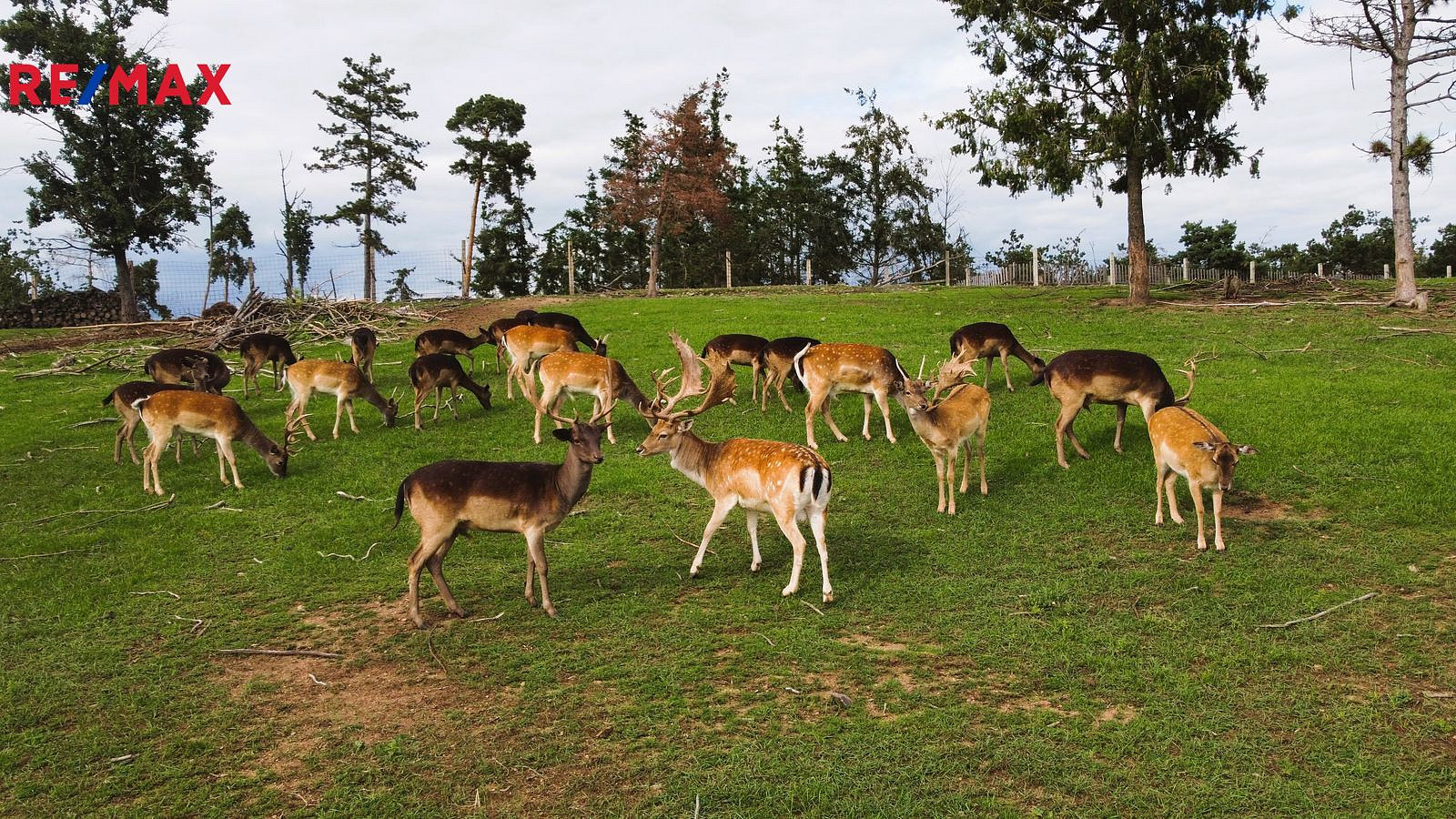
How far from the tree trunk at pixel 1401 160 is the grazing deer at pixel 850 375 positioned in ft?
52.1

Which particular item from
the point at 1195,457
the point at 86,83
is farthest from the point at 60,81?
the point at 1195,457

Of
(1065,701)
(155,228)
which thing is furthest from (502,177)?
(1065,701)

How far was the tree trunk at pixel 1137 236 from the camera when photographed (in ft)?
78.4

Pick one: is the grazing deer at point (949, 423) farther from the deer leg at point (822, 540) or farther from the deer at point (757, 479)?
the deer leg at point (822, 540)

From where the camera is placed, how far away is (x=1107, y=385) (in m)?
9.84

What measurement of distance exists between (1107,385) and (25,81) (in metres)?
37.8

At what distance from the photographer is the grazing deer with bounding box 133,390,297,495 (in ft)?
33.2

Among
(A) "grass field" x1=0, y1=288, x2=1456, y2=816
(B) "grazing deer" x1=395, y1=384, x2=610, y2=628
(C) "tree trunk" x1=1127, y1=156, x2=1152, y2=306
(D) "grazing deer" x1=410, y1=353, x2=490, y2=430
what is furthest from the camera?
(C) "tree trunk" x1=1127, y1=156, x2=1152, y2=306

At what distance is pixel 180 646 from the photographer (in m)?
6.23

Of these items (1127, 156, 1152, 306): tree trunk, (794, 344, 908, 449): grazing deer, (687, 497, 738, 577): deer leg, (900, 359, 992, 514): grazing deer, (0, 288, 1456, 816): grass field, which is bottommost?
(0, 288, 1456, 816): grass field

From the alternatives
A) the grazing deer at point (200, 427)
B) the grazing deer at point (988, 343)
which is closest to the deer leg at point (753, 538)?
the grazing deer at point (200, 427)

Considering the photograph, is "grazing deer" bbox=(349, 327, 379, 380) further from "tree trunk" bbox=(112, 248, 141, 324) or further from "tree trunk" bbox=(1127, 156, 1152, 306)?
"tree trunk" bbox=(112, 248, 141, 324)

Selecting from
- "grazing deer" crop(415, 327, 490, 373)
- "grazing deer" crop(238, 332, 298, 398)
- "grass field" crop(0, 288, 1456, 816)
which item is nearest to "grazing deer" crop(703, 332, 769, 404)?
"grass field" crop(0, 288, 1456, 816)

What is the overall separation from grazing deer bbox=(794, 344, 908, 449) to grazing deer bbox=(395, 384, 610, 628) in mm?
4888
